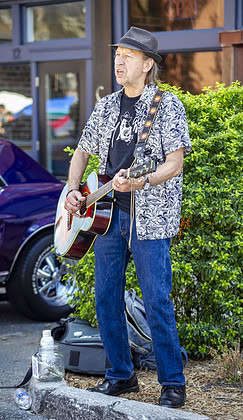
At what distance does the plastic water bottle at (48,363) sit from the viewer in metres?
4.92

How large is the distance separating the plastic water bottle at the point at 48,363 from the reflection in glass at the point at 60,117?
6.99 meters

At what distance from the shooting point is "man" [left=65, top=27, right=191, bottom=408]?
174 inches

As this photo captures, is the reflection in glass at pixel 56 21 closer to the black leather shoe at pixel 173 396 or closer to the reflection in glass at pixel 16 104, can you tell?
the reflection in glass at pixel 16 104

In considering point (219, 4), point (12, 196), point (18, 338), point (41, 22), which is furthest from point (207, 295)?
point (41, 22)

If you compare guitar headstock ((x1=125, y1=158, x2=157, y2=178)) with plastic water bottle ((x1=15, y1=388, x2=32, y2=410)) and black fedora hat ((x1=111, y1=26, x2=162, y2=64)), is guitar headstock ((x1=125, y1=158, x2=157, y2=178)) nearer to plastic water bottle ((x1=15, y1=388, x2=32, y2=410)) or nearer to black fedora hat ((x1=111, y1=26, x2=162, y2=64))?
black fedora hat ((x1=111, y1=26, x2=162, y2=64))

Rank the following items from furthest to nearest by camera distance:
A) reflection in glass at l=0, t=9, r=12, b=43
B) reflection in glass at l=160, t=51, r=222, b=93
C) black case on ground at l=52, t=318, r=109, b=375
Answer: reflection in glass at l=0, t=9, r=12, b=43, reflection in glass at l=160, t=51, r=222, b=93, black case on ground at l=52, t=318, r=109, b=375

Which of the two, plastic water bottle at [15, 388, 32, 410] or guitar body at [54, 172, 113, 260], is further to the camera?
plastic water bottle at [15, 388, 32, 410]

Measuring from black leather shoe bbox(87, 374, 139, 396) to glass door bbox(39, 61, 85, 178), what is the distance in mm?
7135

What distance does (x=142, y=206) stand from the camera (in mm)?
4441

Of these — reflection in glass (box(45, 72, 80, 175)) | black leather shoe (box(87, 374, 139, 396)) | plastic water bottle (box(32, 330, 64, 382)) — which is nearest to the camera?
black leather shoe (box(87, 374, 139, 396))

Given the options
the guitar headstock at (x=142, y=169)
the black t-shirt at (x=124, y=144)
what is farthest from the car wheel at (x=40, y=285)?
the guitar headstock at (x=142, y=169)

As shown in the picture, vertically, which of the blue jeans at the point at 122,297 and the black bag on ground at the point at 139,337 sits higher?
the blue jeans at the point at 122,297

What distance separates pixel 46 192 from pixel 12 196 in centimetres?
37

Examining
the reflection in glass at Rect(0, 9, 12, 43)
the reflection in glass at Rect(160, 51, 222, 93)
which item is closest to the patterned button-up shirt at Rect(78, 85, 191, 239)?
the reflection in glass at Rect(160, 51, 222, 93)
